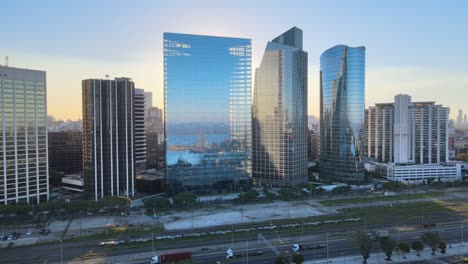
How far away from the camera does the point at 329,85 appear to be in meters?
95.5

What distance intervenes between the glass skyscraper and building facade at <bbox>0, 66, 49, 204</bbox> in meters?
23.8

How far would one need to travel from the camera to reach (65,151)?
106m

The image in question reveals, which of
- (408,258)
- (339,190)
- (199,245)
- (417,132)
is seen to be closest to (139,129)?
(339,190)

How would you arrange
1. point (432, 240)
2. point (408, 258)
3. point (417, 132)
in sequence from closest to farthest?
1. point (432, 240)
2. point (408, 258)
3. point (417, 132)

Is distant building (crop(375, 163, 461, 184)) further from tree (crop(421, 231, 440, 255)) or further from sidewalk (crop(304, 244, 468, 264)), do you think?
tree (crop(421, 231, 440, 255))

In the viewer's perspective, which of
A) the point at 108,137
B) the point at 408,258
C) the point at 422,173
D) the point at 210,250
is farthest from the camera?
the point at 422,173

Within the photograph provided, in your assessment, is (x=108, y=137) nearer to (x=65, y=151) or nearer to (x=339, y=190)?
(x=65, y=151)

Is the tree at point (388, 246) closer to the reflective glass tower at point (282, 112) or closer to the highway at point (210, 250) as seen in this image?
the highway at point (210, 250)

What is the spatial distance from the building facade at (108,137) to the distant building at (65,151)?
120 feet

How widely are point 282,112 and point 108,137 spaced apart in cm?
4023

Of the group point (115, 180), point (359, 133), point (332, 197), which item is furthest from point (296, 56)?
point (115, 180)

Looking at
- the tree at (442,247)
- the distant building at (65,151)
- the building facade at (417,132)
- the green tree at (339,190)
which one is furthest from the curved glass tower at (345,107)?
the distant building at (65,151)

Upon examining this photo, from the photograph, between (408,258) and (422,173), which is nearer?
(408,258)

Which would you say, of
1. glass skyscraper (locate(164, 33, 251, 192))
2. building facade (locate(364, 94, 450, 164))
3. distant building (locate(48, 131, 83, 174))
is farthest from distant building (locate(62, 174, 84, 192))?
building facade (locate(364, 94, 450, 164))
